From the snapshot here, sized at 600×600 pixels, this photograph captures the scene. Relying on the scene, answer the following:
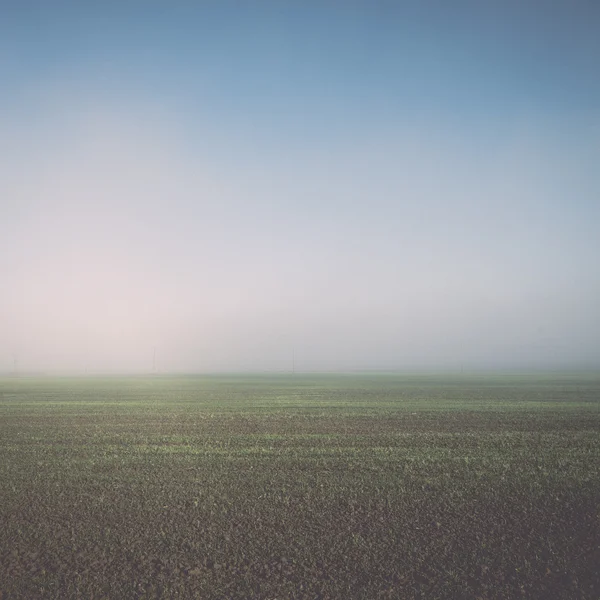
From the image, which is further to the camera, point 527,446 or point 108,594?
point 527,446

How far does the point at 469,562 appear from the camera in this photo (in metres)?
8.97

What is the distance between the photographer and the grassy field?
8.18m

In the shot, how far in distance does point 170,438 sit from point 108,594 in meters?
16.0

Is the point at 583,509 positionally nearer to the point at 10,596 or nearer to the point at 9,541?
the point at 10,596

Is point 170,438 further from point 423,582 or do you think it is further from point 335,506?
point 423,582

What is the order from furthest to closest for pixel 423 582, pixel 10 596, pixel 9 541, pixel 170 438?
pixel 170 438
pixel 9 541
pixel 423 582
pixel 10 596

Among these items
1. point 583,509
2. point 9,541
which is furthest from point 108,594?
point 583,509

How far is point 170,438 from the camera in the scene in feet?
76.0

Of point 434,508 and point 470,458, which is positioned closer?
point 434,508

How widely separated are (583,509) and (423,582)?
6811 millimetres

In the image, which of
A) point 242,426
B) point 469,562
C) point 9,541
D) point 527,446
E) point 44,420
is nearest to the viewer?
point 469,562

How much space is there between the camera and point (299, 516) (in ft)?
37.8

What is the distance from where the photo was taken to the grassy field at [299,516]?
26.8 feet

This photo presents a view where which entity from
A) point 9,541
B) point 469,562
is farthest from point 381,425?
point 9,541
